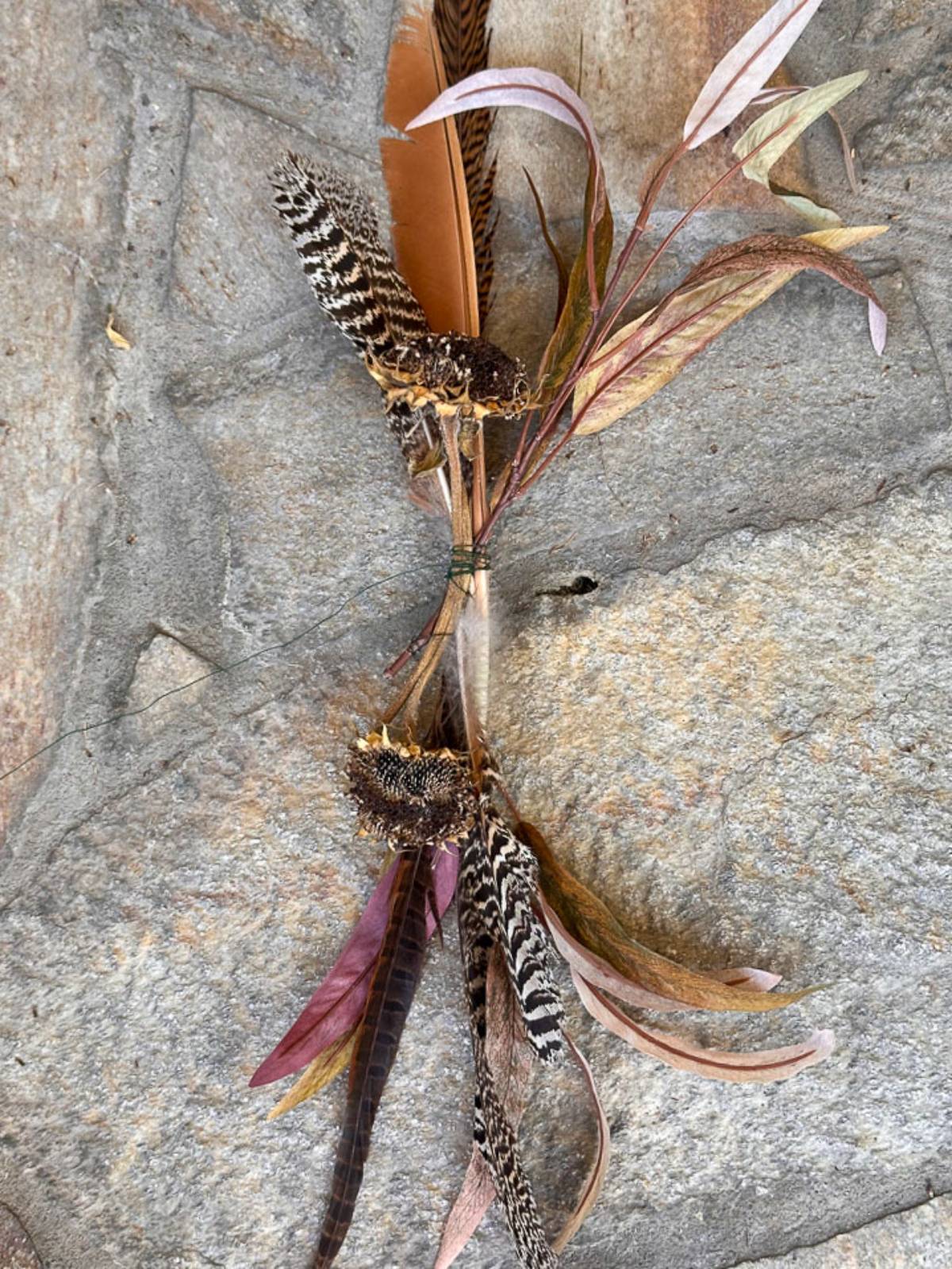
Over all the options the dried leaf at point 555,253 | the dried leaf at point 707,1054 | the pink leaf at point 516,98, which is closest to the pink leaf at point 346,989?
the dried leaf at point 707,1054

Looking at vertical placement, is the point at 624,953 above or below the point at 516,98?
below

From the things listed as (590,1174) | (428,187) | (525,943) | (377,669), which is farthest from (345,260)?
(590,1174)

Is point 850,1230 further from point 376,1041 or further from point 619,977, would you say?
point 376,1041

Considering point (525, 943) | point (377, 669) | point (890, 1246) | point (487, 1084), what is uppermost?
point (377, 669)

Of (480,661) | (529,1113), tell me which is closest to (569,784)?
(480,661)

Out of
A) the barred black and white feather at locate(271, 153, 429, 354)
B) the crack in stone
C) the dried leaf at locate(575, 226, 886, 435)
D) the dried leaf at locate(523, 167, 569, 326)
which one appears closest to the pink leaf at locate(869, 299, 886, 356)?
the dried leaf at locate(575, 226, 886, 435)

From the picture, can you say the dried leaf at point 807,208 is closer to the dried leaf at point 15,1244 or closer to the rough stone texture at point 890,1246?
the rough stone texture at point 890,1246

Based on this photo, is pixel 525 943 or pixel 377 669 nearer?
pixel 525 943
